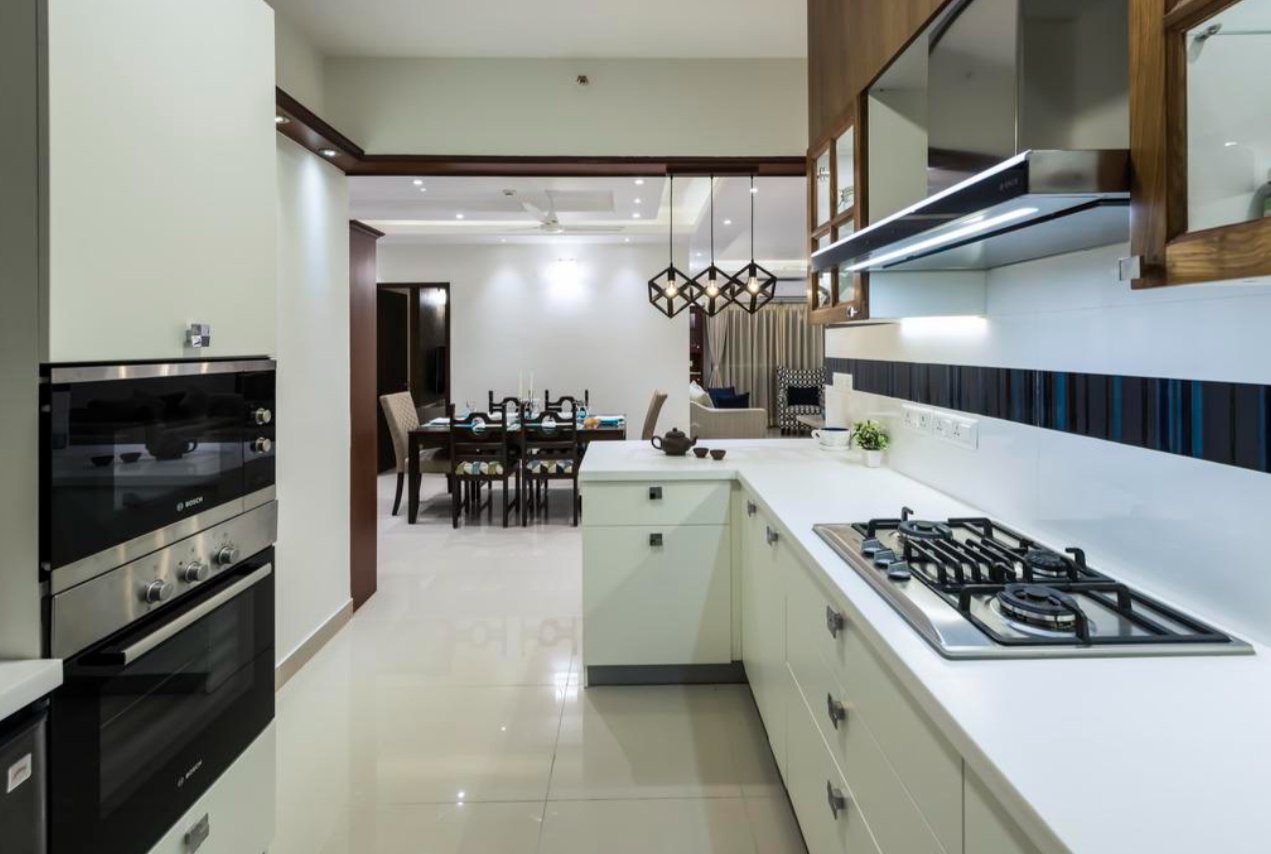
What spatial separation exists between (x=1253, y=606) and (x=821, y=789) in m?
0.86

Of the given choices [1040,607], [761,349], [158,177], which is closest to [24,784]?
[158,177]

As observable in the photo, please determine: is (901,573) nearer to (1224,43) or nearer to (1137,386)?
(1137,386)

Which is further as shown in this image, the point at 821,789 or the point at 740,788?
the point at 740,788

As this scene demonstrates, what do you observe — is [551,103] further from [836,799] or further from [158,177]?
[836,799]

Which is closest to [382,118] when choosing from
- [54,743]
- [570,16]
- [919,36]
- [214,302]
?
[570,16]

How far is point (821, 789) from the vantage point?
1.49m

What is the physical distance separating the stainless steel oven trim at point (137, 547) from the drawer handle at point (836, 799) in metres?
1.39

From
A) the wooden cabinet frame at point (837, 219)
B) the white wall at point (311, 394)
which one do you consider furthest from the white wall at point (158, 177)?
the wooden cabinet frame at point (837, 219)

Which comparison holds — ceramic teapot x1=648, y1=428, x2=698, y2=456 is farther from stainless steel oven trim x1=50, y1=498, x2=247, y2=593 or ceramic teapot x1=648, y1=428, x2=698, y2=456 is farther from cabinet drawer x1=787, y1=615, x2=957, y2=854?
stainless steel oven trim x1=50, y1=498, x2=247, y2=593

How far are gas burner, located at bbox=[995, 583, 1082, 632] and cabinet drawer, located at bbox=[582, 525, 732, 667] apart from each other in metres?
1.53

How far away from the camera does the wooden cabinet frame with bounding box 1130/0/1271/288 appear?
31.8 inches

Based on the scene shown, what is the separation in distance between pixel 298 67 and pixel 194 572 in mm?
2493

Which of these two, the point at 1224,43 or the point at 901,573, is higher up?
the point at 1224,43

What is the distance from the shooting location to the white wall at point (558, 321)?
8055mm
